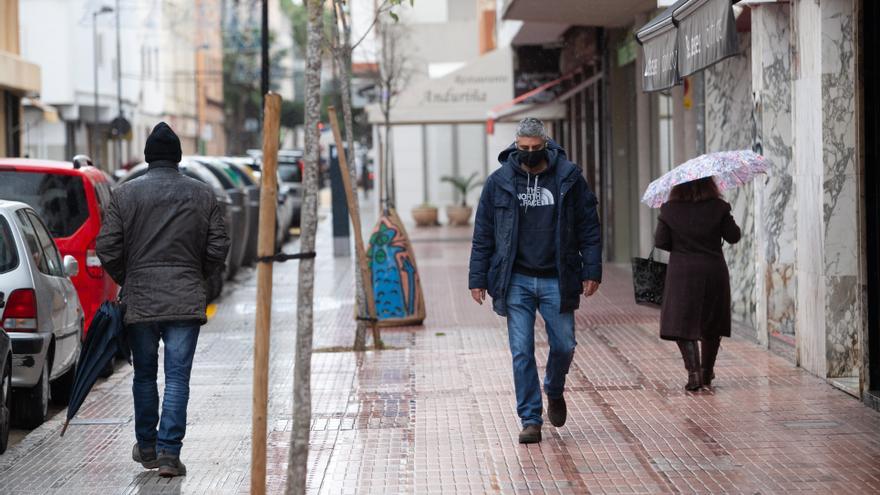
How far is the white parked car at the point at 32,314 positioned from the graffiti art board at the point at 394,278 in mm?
4804

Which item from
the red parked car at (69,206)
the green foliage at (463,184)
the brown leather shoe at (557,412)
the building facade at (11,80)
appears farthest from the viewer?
the green foliage at (463,184)

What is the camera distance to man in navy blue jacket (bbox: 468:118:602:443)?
8.15 m

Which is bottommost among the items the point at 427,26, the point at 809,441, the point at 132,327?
the point at 809,441

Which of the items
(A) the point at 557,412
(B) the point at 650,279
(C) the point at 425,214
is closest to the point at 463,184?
(C) the point at 425,214

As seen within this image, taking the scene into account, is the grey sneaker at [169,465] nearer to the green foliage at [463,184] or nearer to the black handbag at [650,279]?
the black handbag at [650,279]

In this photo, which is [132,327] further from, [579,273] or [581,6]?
[581,6]

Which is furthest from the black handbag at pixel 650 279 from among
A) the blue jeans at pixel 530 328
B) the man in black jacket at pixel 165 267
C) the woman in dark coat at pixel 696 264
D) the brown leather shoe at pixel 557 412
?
the man in black jacket at pixel 165 267

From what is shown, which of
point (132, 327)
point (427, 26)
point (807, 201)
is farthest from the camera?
point (427, 26)

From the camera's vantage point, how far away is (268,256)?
19.2ft

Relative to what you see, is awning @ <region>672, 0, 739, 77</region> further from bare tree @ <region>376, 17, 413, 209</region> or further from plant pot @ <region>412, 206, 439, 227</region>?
plant pot @ <region>412, 206, 439, 227</region>

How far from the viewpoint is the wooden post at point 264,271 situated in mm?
5797

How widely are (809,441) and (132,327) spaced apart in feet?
11.8

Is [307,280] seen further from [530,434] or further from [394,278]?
[394,278]

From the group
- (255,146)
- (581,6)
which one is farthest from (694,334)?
(255,146)
